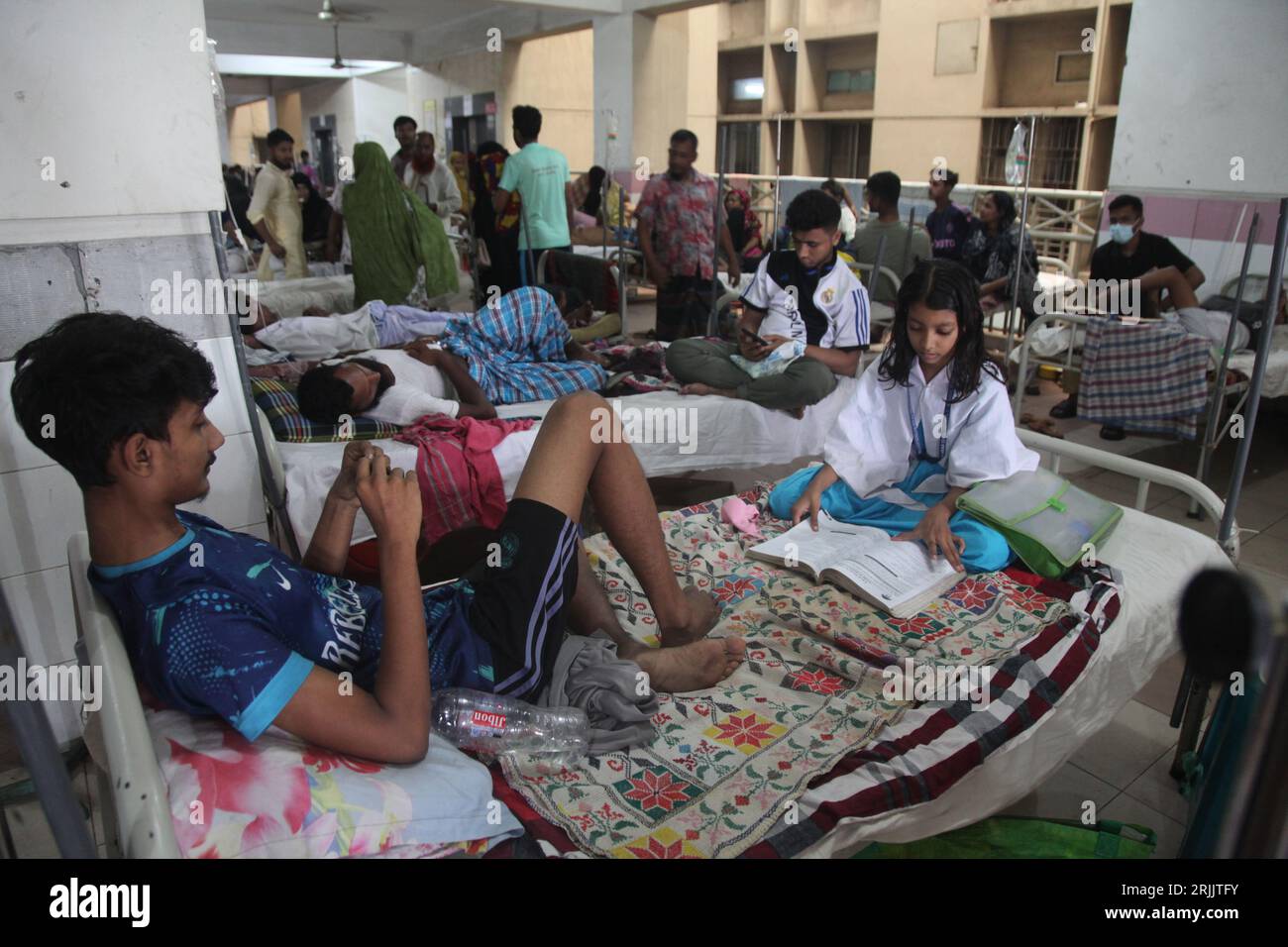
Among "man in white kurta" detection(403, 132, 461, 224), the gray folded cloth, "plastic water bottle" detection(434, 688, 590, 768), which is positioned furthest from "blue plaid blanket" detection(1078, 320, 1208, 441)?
"man in white kurta" detection(403, 132, 461, 224)

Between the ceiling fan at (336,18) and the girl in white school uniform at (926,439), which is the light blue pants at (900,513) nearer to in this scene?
the girl in white school uniform at (926,439)

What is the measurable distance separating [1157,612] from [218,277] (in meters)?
2.69

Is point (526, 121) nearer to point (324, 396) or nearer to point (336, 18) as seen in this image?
point (324, 396)

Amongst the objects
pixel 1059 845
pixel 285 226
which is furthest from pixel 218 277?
pixel 285 226

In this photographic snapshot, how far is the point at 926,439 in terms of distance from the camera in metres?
2.71

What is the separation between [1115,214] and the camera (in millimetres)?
5250

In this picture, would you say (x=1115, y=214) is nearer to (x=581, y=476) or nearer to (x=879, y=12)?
(x=581, y=476)

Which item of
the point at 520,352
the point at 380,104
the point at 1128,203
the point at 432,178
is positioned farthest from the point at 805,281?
the point at 380,104

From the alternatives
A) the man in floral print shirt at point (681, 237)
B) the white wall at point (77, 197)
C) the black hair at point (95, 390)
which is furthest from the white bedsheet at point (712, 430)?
the man in floral print shirt at point (681, 237)

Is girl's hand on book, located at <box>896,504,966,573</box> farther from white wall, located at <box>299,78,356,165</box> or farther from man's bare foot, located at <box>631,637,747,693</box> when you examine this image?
white wall, located at <box>299,78,356,165</box>

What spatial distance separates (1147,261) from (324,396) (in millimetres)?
4655

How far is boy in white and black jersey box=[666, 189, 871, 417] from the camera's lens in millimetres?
3770

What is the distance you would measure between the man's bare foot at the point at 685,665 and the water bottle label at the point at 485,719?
374mm
